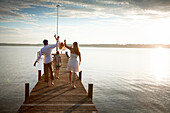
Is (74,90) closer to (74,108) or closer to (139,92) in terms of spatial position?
(74,108)

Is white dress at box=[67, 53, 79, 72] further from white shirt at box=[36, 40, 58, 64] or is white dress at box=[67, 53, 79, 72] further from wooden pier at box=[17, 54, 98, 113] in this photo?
wooden pier at box=[17, 54, 98, 113]

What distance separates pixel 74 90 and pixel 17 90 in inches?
503

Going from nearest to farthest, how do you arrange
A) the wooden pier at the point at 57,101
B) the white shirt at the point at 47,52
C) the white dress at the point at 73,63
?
1. the wooden pier at the point at 57,101
2. the white shirt at the point at 47,52
3. the white dress at the point at 73,63

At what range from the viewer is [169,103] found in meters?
13.9

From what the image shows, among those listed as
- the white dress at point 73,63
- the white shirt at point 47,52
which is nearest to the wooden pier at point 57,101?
the white dress at point 73,63

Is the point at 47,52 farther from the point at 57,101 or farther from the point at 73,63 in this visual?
the point at 57,101

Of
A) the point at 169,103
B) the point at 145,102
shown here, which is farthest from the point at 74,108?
the point at 169,103

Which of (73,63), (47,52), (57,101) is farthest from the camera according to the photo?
(73,63)

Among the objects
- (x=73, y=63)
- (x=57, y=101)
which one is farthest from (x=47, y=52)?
(x=57, y=101)

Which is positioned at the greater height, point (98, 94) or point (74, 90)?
point (74, 90)

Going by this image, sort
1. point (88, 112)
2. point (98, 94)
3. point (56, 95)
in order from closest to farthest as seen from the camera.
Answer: point (88, 112), point (56, 95), point (98, 94)

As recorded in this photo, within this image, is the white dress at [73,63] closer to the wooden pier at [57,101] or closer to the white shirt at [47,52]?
the white shirt at [47,52]

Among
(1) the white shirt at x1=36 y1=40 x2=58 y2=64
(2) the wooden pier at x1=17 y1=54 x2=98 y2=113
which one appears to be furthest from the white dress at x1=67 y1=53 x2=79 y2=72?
(2) the wooden pier at x1=17 y1=54 x2=98 y2=113

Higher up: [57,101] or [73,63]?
[73,63]
